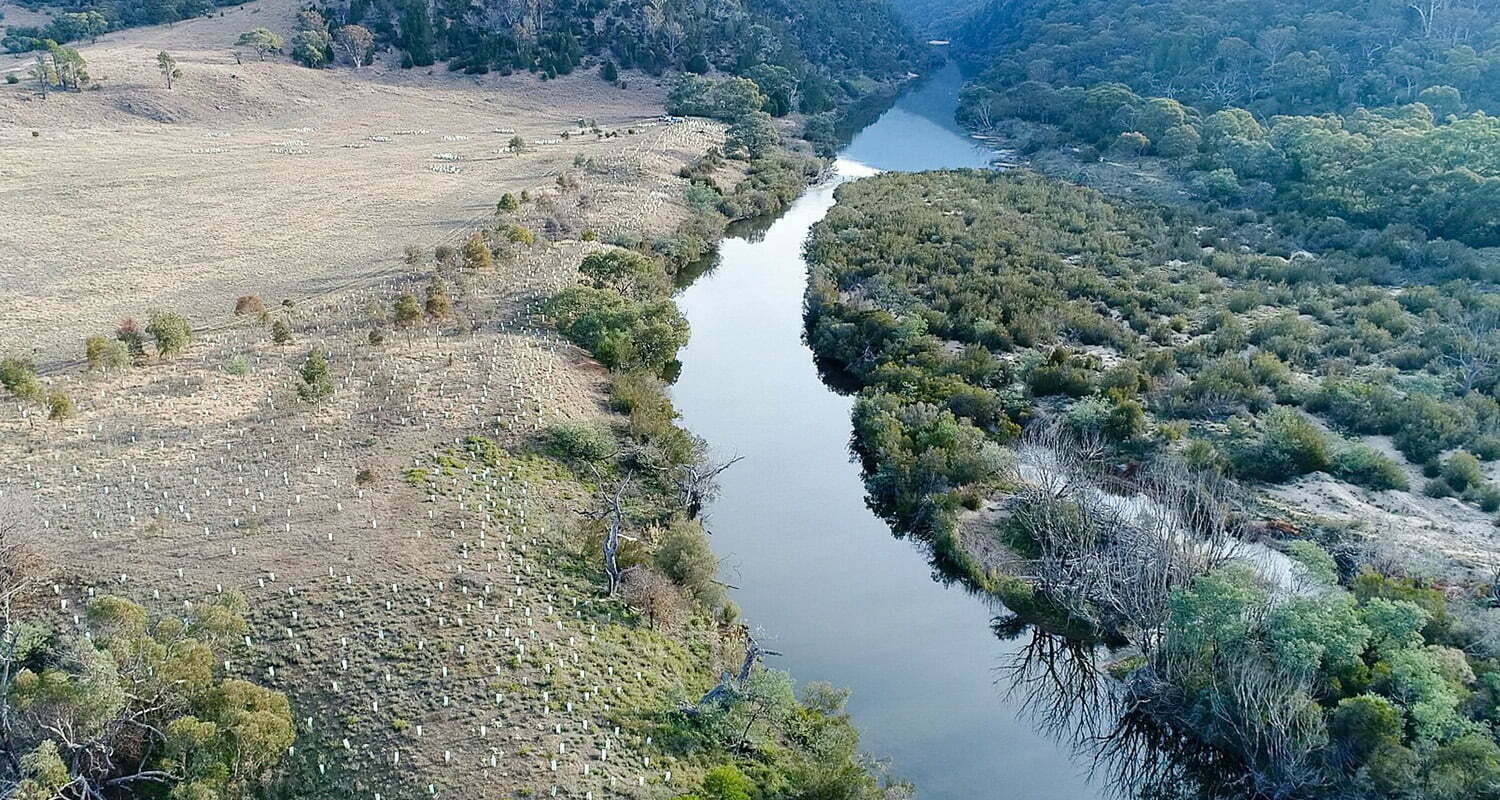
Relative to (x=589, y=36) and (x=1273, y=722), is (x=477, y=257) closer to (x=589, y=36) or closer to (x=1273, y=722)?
Result: (x=1273, y=722)

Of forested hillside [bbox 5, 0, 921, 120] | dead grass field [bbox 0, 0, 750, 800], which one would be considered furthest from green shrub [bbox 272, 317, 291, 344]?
forested hillside [bbox 5, 0, 921, 120]

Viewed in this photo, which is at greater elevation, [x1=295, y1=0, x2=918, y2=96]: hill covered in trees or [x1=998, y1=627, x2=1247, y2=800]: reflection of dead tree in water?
[x1=295, y1=0, x2=918, y2=96]: hill covered in trees

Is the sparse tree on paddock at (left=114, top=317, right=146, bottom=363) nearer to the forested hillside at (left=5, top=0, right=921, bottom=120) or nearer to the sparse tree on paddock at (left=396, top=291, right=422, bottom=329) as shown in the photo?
the sparse tree on paddock at (left=396, top=291, right=422, bottom=329)

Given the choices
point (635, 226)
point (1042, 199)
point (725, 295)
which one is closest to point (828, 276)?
point (725, 295)

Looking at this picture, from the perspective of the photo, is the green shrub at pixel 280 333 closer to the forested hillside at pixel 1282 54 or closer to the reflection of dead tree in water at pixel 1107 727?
the reflection of dead tree in water at pixel 1107 727

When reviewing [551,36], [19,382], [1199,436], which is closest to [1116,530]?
[1199,436]
